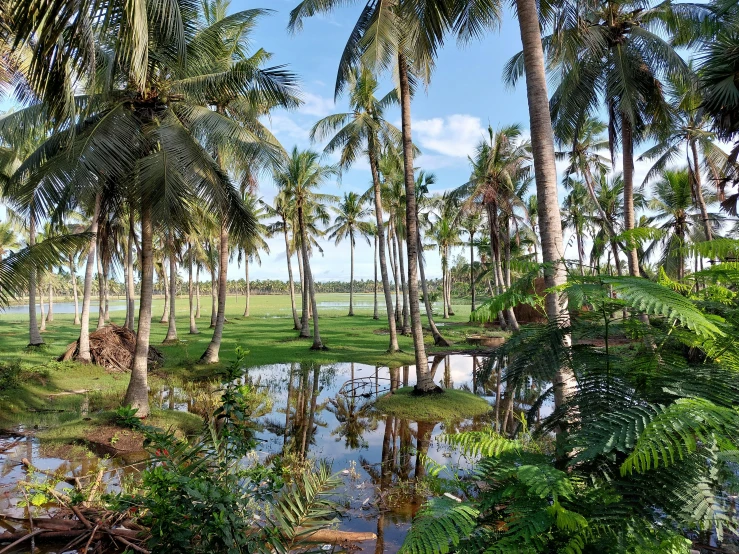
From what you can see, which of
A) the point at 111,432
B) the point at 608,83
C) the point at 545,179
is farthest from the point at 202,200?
the point at 608,83

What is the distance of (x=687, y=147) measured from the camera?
17.0 m

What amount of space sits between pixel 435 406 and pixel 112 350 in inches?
520

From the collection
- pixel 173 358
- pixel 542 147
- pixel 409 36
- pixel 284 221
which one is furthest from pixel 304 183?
pixel 542 147

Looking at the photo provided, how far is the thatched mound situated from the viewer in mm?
15508

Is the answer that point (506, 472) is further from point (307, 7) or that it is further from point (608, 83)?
point (608, 83)

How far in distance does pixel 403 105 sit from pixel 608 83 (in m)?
6.47

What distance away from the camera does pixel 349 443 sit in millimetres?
9188

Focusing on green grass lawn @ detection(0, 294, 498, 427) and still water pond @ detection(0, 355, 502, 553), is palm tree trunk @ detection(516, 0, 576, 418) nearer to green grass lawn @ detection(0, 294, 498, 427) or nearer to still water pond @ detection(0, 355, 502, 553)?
still water pond @ detection(0, 355, 502, 553)

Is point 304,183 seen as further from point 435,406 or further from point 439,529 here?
point 439,529

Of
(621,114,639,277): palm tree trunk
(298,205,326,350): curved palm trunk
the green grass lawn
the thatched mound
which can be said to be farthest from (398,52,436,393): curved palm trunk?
the thatched mound

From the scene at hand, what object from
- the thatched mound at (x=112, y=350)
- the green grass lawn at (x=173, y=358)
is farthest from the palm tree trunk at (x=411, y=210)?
the thatched mound at (x=112, y=350)

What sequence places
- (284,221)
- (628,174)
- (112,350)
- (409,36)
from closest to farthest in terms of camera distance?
(409,36) → (628,174) → (112,350) → (284,221)

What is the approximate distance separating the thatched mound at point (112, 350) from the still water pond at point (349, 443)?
388 centimetres

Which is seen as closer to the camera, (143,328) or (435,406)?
(143,328)
